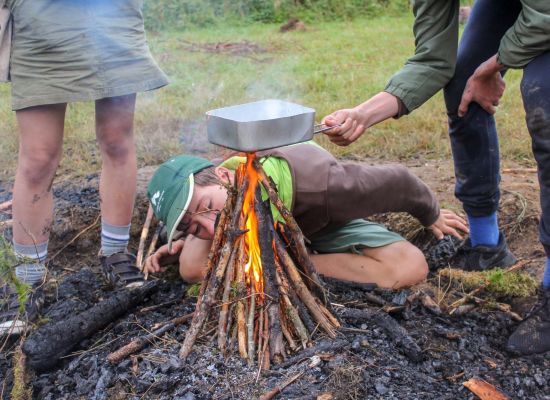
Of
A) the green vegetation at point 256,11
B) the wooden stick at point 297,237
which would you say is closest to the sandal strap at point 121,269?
the wooden stick at point 297,237

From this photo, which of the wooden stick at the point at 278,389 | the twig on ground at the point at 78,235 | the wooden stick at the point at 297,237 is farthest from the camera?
the twig on ground at the point at 78,235

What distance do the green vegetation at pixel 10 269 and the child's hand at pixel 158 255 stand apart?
0.97 meters

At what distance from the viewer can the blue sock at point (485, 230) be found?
3186mm

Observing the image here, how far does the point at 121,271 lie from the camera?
10.4ft

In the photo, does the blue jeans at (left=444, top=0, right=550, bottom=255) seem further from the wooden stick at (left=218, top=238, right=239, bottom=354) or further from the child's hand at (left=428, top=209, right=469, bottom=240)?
the wooden stick at (left=218, top=238, right=239, bottom=354)

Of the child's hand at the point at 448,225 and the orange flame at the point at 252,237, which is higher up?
the orange flame at the point at 252,237

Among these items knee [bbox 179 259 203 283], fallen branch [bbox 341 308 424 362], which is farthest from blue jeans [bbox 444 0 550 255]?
knee [bbox 179 259 203 283]

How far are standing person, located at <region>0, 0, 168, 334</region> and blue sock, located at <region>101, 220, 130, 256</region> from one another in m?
0.15

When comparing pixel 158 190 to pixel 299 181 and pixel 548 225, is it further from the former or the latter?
pixel 548 225

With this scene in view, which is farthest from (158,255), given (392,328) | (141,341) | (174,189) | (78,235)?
(392,328)

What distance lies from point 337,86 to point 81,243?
11.8 ft

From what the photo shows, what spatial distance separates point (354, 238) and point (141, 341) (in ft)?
4.56

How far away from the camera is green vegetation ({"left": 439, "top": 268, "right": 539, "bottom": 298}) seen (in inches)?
116

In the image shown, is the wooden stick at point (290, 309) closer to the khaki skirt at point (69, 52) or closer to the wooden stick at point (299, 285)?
the wooden stick at point (299, 285)
